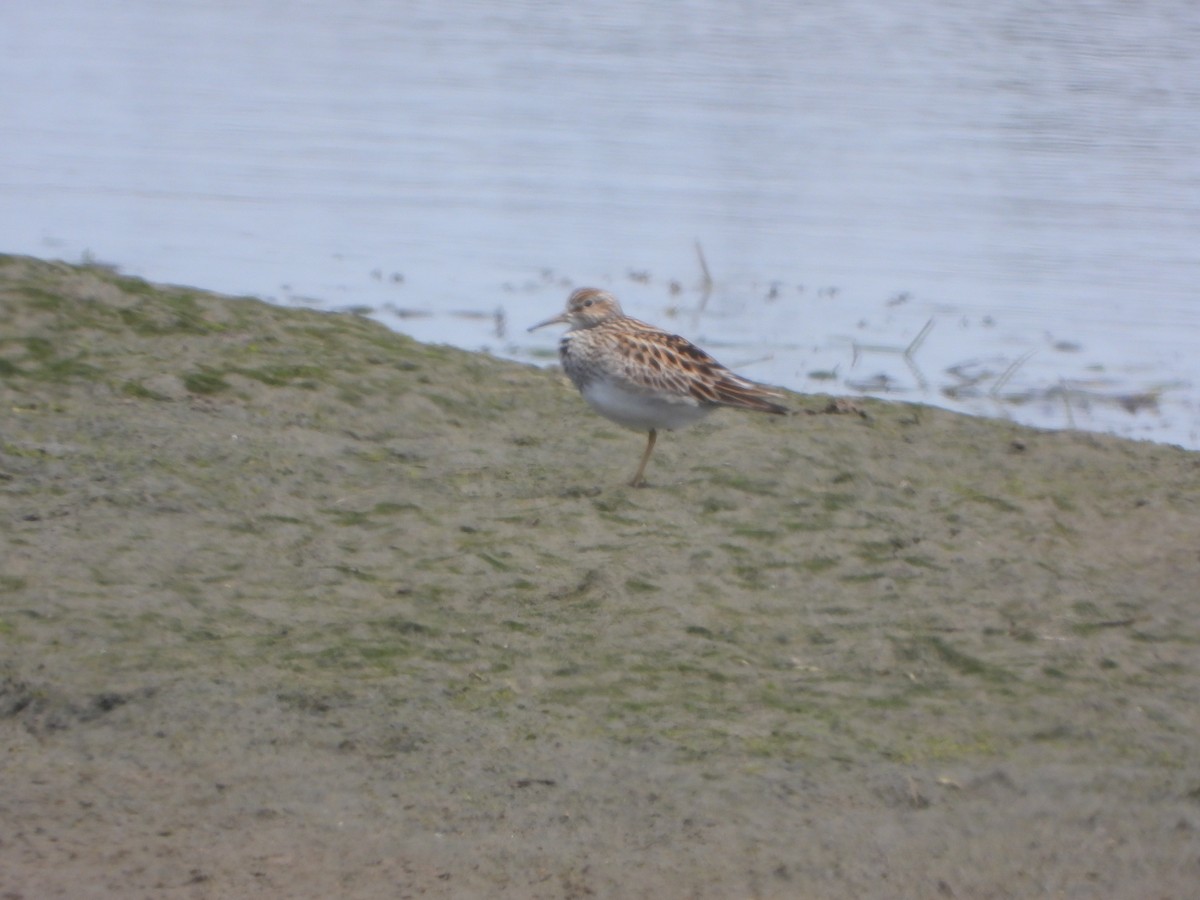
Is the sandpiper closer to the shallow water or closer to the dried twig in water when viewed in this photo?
the shallow water

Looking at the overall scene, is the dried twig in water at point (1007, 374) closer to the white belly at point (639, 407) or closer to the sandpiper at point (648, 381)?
the sandpiper at point (648, 381)

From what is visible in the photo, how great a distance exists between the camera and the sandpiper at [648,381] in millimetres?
8016

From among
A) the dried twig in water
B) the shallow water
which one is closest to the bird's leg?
the shallow water

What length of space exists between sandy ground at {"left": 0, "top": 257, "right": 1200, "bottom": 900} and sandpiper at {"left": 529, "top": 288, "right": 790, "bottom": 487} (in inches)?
11.5

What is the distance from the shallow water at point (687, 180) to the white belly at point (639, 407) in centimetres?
309

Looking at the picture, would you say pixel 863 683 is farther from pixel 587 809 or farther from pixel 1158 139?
pixel 1158 139

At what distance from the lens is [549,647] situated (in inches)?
239

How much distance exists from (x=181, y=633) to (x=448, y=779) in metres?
1.25

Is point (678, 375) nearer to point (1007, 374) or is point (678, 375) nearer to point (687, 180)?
point (1007, 374)

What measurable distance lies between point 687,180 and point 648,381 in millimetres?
9847

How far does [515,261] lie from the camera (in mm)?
14023

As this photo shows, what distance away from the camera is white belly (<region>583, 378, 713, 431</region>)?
802cm

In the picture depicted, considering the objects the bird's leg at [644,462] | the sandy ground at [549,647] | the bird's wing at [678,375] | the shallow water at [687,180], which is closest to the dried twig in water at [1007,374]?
the shallow water at [687,180]

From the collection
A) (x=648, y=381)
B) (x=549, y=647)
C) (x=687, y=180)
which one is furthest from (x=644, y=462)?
(x=687, y=180)
